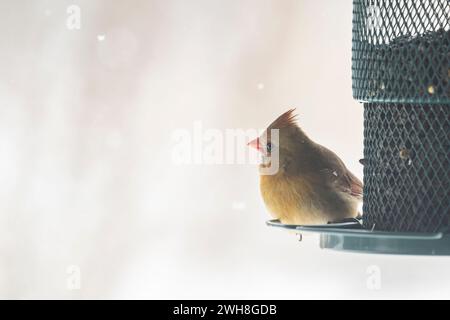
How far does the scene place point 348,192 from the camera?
161 inches

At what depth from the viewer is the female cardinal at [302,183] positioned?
4.05 meters

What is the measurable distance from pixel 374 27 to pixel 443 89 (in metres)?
0.45

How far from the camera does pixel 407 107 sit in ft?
12.1

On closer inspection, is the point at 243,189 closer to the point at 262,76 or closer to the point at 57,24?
the point at 262,76

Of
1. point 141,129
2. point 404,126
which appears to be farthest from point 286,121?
point 141,129

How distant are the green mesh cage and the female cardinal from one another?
0.82 feet

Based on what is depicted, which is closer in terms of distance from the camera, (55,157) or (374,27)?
(374,27)

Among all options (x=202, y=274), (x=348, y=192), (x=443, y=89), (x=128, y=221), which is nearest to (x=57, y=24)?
(x=128, y=221)

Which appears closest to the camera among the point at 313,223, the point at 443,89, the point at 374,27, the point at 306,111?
the point at 443,89

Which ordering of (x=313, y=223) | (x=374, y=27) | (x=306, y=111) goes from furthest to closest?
(x=306, y=111)
(x=313, y=223)
(x=374, y=27)

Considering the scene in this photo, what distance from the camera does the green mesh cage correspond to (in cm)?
353

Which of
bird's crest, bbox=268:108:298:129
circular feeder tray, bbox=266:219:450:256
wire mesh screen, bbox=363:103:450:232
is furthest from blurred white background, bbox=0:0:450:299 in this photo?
circular feeder tray, bbox=266:219:450:256

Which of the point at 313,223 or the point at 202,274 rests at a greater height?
the point at 313,223

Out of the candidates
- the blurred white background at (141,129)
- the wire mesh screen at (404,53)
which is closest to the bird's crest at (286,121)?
the wire mesh screen at (404,53)
